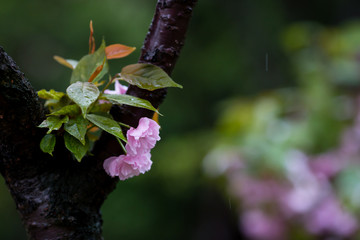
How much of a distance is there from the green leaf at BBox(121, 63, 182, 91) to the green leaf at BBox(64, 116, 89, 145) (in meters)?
0.07

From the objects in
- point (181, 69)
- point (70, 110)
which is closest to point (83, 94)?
point (70, 110)

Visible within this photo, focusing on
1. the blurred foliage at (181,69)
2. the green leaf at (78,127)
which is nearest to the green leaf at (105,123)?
the green leaf at (78,127)

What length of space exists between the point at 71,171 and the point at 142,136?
0.12 meters

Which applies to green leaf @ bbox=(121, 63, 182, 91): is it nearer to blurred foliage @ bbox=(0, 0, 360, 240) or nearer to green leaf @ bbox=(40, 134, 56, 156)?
green leaf @ bbox=(40, 134, 56, 156)

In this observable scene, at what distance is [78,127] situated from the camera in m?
0.45

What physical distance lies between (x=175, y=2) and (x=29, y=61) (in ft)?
10.5

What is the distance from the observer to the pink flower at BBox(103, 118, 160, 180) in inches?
17.9

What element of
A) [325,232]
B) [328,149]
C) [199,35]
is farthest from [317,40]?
[199,35]

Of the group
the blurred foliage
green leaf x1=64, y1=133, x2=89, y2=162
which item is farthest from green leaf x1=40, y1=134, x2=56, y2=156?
the blurred foliage

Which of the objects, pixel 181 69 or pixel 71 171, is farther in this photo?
pixel 181 69

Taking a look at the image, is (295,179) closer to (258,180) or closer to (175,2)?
(258,180)

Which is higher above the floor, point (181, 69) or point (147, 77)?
point (147, 77)

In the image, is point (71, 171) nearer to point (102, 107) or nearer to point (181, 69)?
point (102, 107)

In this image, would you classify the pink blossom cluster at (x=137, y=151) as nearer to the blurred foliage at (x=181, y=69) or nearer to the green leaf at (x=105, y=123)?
the green leaf at (x=105, y=123)
